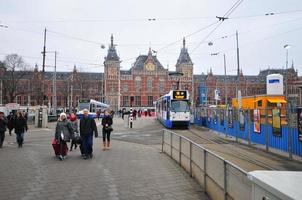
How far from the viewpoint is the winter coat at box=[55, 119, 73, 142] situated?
499 inches

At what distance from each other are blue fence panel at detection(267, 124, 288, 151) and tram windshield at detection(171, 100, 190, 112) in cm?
1405

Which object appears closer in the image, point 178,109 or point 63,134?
point 63,134

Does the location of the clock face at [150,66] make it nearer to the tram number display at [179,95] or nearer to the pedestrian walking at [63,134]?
the tram number display at [179,95]

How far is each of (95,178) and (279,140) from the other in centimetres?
894

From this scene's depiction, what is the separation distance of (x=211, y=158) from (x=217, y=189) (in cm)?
72

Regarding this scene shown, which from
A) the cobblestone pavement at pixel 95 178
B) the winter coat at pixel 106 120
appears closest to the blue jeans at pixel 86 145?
the cobblestone pavement at pixel 95 178

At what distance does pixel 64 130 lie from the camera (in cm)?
1273

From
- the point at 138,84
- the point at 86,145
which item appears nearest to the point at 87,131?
the point at 86,145

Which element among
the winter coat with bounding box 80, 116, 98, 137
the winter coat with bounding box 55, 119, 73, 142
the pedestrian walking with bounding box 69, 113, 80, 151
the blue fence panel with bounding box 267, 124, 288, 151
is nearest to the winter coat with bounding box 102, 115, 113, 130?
the pedestrian walking with bounding box 69, 113, 80, 151

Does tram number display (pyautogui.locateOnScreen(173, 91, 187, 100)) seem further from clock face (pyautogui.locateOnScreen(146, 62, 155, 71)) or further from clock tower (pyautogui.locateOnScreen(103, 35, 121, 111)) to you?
clock face (pyautogui.locateOnScreen(146, 62, 155, 71))

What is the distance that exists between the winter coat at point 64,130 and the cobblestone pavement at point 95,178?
2.56ft

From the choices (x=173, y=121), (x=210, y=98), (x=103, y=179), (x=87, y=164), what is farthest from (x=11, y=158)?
(x=210, y=98)

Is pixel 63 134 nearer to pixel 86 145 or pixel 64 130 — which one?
pixel 64 130

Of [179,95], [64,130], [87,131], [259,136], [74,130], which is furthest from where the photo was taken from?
[179,95]
